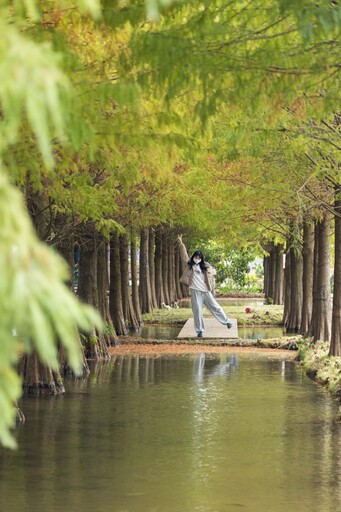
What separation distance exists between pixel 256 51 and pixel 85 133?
2729 mm

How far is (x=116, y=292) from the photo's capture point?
3478 centimetres

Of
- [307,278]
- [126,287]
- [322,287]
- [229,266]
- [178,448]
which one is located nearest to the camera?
[178,448]

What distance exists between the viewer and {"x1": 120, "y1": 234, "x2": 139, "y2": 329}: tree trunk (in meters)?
36.7

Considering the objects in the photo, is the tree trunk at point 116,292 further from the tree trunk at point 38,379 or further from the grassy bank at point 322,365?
the tree trunk at point 38,379

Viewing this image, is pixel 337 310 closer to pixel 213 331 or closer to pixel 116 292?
pixel 116 292

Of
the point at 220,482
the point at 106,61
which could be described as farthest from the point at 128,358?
the point at 106,61

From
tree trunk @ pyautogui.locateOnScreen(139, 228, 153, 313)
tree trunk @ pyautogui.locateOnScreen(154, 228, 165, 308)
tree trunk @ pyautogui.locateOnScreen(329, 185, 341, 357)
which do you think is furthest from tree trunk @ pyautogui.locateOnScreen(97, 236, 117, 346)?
tree trunk @ pyautogui.locateOnScreen(154, 228, 165, 308)

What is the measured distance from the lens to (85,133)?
6641 mm

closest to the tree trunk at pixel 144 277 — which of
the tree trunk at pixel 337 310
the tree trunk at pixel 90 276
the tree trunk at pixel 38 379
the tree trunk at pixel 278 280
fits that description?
the tree trunk at pixel 278 280

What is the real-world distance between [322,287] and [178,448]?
528 inches

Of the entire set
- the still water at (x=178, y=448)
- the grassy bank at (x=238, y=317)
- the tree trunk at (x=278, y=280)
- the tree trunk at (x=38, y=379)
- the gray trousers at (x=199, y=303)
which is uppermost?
the tree trunk at (x=278, y=280)

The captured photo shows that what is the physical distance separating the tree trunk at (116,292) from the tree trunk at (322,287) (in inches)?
319

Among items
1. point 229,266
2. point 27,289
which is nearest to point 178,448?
point 27,289

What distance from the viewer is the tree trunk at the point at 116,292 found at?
113 feet
